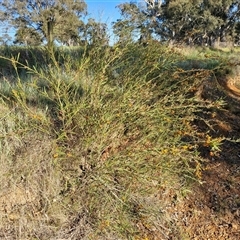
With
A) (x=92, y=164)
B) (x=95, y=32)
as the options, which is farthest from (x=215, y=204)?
(x=95, y=32)

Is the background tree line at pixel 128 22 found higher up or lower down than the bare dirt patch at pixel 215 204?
higher up

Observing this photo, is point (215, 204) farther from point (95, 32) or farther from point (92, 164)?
point (95, 32)

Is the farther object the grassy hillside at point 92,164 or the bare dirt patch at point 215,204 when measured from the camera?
the bare dirt patch at point 215,204

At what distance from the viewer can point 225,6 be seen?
26875 mm

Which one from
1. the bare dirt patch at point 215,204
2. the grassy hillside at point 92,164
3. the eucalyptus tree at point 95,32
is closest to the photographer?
the grassy hillside at point 92,164

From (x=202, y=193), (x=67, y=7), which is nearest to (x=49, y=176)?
(x=202, y=193)

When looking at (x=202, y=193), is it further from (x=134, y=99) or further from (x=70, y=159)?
(x=70, y=159)

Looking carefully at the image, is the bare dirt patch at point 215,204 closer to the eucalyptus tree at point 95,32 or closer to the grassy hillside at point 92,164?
the grassy hillside at point 92,164

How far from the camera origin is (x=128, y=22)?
299cm

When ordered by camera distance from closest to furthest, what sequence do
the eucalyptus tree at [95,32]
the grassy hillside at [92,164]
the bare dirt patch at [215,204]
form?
the grassy hillside at [92,164]
the bare dirt patch at [215,204]
the eucalyptus tree at [95,32]

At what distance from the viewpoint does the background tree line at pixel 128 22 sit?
9.87 ft

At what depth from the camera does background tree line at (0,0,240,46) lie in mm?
3010

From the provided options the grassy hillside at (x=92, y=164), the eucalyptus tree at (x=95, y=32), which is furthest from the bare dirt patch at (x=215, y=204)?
the eucalyptus tree at (x=95, y=32)

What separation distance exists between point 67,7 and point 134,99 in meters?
20.7
